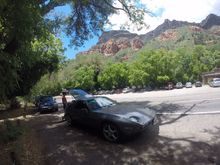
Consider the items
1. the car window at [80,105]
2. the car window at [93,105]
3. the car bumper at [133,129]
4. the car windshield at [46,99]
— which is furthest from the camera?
the car windshield at [46,99]

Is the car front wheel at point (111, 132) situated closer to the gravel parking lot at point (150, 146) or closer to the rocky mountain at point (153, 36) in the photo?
the gravel parking lot at point (150, 146)

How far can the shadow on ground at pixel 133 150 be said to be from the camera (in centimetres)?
752

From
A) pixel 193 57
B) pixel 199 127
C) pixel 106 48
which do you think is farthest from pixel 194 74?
pixel 106 48

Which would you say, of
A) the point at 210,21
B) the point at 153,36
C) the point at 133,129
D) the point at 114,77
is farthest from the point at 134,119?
the point at 210,21

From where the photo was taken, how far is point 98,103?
1112 centimetres

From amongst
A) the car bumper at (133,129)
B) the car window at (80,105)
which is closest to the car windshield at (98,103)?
the car window at (80,105)

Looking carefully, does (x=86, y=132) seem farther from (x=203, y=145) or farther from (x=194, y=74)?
(x=194, y=74)

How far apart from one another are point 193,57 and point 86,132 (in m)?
74.6

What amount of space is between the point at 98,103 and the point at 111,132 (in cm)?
182

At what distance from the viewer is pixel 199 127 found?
400 inches

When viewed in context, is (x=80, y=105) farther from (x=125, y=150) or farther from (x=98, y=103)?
(x=125, y=150)

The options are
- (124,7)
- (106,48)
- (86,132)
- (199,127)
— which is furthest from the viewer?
(106,48)

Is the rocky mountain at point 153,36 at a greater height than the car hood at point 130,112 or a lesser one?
greater

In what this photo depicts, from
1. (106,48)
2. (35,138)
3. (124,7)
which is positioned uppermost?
(106,48)
